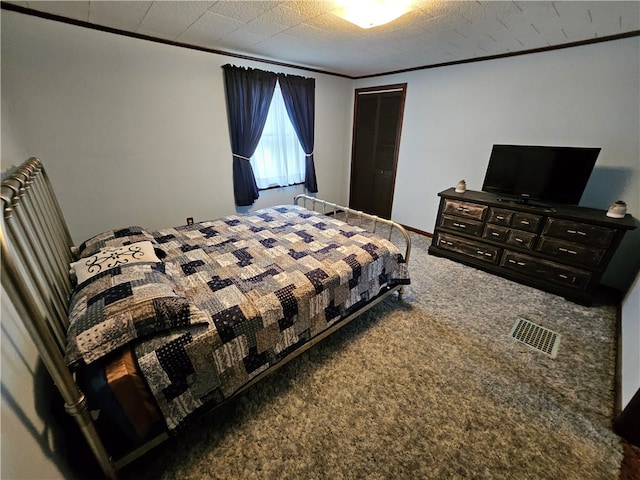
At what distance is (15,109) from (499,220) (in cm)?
462

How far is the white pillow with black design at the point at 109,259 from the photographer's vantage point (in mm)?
1433

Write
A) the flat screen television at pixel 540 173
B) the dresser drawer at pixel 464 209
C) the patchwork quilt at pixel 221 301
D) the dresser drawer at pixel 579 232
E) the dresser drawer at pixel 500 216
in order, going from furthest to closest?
the dresser drawer at pixel 464 209 → the dresser drawer at pixel 500 216 → the flat screen television at pixel 540 173 → the dresser drawer at pixel 579 232 → the patchwork quilt at pixel 221 301

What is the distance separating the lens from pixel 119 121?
2533 mm

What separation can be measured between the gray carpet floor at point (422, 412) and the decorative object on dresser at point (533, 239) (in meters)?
0.46

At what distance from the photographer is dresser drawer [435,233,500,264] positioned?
9.66 feet

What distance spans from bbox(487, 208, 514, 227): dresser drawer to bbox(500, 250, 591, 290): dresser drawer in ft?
1.10

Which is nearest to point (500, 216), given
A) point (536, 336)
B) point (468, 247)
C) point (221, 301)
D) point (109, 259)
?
point (468, 247)

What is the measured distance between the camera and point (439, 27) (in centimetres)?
211

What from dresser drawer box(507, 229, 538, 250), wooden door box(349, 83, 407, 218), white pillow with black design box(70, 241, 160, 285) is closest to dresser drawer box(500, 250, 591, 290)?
dresser drawer box(507, 229, 538, 250)

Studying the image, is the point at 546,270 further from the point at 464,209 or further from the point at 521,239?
the point at 464,209

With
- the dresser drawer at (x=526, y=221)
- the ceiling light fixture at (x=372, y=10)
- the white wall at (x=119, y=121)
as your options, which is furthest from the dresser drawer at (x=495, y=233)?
the white wall at (x=119, y=121)

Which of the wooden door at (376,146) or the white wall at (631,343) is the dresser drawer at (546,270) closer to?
the white wall at (631,343)

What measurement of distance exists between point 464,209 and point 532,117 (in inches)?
47.0

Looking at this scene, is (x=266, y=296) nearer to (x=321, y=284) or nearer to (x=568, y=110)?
(x=321, y=284)
